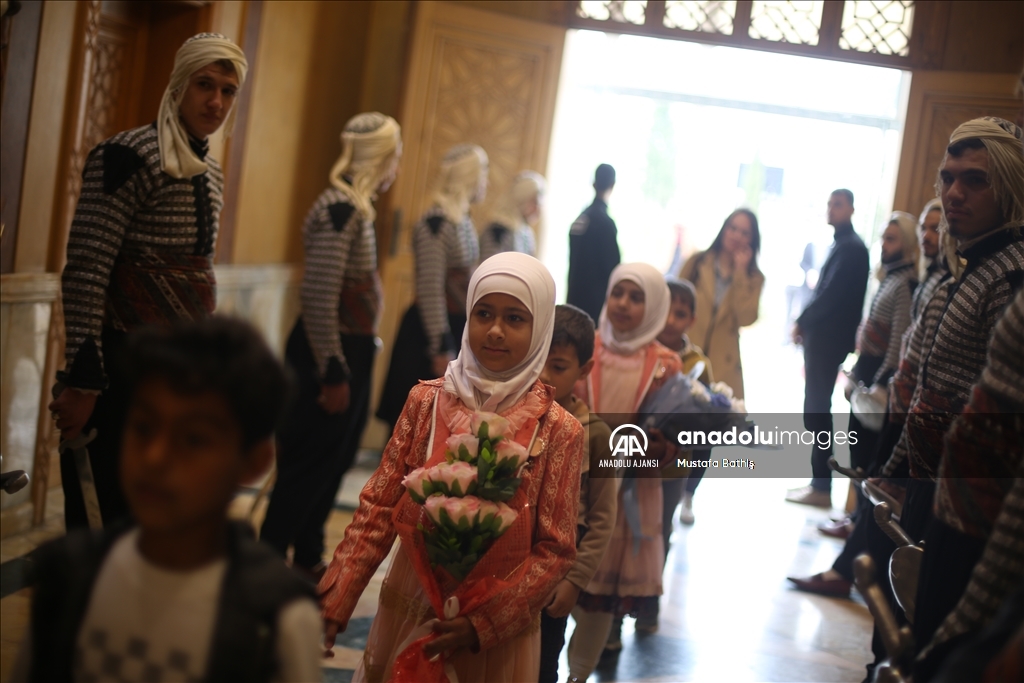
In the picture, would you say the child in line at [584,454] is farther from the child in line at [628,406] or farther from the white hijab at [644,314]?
the white hijab at [644,314]

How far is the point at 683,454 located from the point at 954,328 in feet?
3.91

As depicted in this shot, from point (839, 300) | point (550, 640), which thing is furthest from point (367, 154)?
point (839, 300)

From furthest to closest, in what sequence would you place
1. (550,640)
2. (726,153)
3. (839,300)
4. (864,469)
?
(726,153) < (839,300) < (864,469) < (550,640)

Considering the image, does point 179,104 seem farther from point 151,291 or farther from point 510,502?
point 510,502

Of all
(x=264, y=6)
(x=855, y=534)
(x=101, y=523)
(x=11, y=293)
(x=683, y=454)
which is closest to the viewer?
(x=101, y=523)

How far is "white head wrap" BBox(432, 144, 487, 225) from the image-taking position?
5.50 m

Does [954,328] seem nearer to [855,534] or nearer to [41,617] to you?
[41,617]

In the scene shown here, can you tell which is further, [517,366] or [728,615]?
[728,615]

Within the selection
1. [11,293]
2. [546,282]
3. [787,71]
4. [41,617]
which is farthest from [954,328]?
[787,71]

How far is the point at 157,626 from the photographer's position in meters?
1.16

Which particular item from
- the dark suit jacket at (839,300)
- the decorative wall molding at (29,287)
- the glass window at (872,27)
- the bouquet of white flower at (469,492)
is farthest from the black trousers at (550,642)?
the glass window at (872,27)

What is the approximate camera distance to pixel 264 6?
5730mm

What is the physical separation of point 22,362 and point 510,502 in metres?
2.77

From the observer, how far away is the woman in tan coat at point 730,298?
5.32 m
